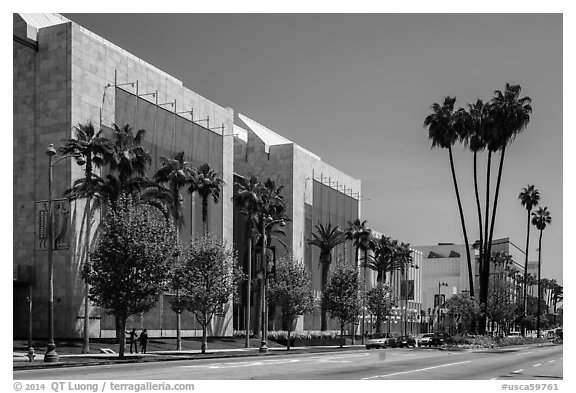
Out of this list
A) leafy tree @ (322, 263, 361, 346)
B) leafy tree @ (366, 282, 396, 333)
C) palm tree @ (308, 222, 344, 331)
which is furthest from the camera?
leafy tree @ (366, 282, 396, 333)

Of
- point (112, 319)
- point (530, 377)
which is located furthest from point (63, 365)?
point (112, 319)

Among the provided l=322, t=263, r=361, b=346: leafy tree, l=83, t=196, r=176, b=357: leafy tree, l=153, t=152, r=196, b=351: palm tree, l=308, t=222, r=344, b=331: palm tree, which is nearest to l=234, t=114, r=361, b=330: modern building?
l=308, t=222, r=344, b=331: palm tree

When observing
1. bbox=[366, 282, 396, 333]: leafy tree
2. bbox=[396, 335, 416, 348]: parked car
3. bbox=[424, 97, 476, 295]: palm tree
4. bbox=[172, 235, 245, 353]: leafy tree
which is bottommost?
bbox=[396, 335, 416, 348]: parked car

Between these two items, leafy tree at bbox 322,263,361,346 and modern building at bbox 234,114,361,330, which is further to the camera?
modern building at bbox 234,114,361,330

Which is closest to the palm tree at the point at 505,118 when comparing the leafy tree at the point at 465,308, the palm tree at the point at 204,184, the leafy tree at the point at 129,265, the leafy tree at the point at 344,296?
the leafy tree at the point at 465,308

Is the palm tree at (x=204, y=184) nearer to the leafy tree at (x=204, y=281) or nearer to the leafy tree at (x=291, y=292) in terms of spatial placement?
the leafy tree at (x=204, y=281)

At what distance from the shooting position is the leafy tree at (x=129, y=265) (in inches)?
1852

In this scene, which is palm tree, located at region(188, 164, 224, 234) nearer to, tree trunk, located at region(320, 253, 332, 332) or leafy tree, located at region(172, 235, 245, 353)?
leafy tree, located at region(172, 235, 245, 353)

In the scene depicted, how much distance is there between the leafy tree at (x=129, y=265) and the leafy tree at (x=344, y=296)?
141 feet

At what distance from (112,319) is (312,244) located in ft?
159

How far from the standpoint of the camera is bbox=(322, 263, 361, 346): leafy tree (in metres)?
88.6

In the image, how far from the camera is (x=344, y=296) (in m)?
88.9

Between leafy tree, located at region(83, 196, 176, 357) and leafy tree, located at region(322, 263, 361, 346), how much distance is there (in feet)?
141

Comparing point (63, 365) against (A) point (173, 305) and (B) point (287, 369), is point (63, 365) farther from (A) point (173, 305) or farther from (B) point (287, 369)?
(A) point (173, 305)
